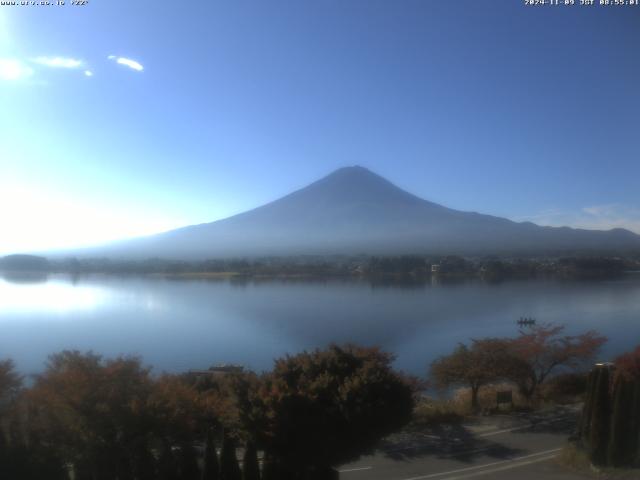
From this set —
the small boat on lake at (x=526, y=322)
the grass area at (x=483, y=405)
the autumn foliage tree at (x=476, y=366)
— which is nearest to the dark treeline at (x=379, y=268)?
the small boat on lake at (x=526, y=322)

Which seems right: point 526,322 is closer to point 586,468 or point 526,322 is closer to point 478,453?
point 478,453

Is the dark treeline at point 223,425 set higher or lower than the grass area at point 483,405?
higher

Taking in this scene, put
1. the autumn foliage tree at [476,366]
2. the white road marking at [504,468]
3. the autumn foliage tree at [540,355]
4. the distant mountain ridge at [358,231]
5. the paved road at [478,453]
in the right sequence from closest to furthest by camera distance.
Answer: the white road marking at [504,468] → the paved road at [478,453] → the autumn foliage tree at [476,366] → the autumn foliage tree at [540,355] → the distant mountain ridge at [358,231]

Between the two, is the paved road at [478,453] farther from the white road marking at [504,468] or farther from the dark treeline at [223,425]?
the dark treeline at [223,425]

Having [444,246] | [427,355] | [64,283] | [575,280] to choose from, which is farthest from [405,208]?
[427,355]

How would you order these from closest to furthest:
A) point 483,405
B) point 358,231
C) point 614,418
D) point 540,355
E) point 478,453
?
point 614,418 < point 478,453 < point 483,405 < point 540,355 < point 358,231

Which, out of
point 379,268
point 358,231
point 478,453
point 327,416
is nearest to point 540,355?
point 478,453
